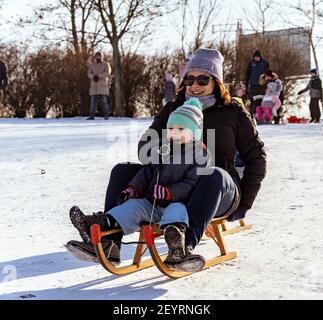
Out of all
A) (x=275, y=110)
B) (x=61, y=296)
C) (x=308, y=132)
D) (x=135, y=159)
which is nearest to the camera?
(x=61, y=296)

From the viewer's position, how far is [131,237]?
4543 mm

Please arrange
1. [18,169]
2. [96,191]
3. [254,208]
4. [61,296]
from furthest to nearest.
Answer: [18,169]
[96,191]
[254,208]
[61,296]

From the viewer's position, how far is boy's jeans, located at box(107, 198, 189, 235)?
341 cm

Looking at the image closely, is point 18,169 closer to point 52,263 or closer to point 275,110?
point 52,263

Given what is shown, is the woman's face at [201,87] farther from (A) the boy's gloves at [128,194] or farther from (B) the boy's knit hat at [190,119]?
(A) the boy's gloves at [128,194]

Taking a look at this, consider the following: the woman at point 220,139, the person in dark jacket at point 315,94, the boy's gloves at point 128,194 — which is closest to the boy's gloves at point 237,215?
the woman at point 220,139

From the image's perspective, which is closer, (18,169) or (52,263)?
(52,263)

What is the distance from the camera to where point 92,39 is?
21375 millimetres

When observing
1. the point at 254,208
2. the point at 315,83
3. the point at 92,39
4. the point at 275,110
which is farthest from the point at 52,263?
the point at 92,39

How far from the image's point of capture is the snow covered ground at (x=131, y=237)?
132 inches

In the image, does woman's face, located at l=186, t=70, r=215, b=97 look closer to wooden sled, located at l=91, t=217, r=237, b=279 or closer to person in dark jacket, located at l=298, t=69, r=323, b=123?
wooden sled, located at l=91, t=217, r=237, b=279

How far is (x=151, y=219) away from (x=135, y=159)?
4787 millimetres

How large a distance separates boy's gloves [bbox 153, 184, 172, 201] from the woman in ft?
0.65

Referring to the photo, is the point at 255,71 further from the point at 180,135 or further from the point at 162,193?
the point at 162,193
